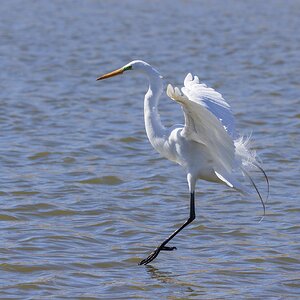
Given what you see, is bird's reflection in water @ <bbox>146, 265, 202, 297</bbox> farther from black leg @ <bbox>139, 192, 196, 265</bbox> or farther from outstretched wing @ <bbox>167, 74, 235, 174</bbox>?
outstretched wing @ <bbox>167, 74, 235, 174</bbox>

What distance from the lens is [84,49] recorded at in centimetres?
1803

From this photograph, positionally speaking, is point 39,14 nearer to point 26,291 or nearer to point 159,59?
point 159,59

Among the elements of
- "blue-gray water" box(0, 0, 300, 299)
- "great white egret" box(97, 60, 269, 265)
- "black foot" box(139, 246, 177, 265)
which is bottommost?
"blue-gray water" box(0, 0, 300, 299)

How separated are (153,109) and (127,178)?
7.78 ft

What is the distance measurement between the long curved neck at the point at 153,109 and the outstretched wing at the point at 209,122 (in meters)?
0.24

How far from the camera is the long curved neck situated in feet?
23.3

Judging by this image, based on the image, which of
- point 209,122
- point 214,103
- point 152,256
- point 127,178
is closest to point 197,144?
point 214,103

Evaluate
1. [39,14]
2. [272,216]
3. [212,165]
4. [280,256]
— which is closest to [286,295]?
[280,256]

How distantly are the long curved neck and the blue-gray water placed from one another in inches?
35.0

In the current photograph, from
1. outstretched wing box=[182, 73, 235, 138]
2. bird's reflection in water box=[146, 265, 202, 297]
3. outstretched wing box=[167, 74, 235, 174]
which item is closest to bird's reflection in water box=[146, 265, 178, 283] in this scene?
bird's reflection in water box=[146, 265, 202, 297]

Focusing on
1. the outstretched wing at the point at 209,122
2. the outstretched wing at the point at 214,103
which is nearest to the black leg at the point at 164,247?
the outstretched wing at the point at 209,122

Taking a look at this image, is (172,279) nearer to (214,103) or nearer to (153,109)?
(153,109)

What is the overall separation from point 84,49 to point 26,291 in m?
12.2

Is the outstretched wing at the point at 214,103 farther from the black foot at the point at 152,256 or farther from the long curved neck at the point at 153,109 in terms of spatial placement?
the black foot at the point at 152,256
